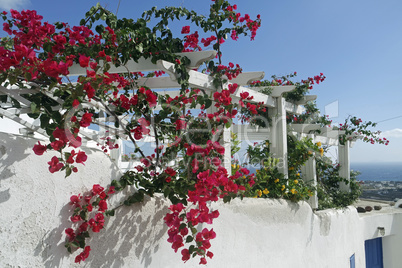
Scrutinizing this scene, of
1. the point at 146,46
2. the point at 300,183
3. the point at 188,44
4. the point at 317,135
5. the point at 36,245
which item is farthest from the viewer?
the point at 317,135

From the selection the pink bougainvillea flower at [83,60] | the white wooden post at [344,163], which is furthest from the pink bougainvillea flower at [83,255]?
the white wooden post at [344,163]

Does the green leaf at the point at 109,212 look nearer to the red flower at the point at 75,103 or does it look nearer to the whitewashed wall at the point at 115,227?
the whitewashed wall at the point at 115,227

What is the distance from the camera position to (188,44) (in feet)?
10.1

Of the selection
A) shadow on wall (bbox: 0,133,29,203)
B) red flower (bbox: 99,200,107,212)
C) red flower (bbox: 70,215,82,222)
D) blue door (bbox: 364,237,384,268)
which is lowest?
blue door (bbox: 364,237,384,268)

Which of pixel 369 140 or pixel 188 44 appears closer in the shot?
pixel 188 44

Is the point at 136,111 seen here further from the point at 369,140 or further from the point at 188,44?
the point at 369,140

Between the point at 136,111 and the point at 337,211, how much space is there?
4.05 m

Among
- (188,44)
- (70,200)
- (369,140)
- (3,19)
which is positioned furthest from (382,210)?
(3,19)

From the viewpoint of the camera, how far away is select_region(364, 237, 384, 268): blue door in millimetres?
7336

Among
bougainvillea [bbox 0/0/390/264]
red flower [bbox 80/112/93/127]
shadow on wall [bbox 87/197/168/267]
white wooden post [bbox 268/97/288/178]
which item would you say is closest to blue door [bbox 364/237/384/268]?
white wooden post [bbox 268/97/288/178]

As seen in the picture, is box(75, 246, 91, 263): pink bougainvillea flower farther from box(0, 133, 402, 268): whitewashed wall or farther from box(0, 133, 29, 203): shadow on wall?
box(0, 133, 29, 203): shadow on wall

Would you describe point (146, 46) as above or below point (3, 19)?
below

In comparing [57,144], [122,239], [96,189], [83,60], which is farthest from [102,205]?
[83,60]

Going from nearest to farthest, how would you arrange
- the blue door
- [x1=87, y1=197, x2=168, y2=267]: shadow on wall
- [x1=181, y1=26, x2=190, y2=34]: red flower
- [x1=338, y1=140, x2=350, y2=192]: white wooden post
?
[x1=87, y1=197, x2=168, y2=267]: shadow on wall
[x1=181, y1=26, x2=190, y2=34]: red flower
[x1=338, y1=140, x2=350, y2=192]: white wooden post
the blue door
